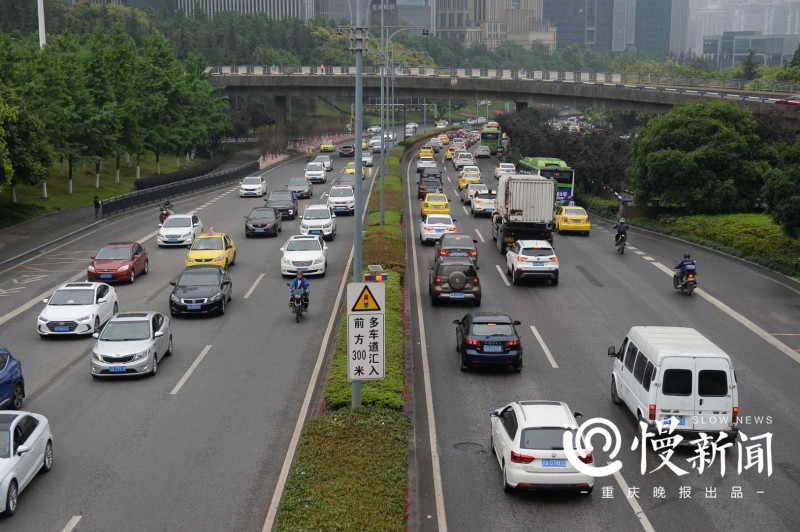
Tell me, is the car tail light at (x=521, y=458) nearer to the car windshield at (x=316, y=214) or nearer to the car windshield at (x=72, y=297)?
the car windshield at (x=72, y=297)

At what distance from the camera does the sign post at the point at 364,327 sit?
17.8 meters

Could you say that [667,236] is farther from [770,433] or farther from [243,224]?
[770,433]

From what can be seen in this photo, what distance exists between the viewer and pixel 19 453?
50.9 feet

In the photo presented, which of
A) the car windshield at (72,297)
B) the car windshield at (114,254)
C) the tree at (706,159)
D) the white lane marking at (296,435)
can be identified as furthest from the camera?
the tree at (706,159)

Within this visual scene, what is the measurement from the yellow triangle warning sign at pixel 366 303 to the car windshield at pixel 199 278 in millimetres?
13678

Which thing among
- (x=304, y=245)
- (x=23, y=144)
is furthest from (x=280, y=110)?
(x=304, y=245)

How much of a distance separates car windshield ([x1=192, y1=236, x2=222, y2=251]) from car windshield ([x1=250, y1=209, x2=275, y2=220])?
883 centimetres

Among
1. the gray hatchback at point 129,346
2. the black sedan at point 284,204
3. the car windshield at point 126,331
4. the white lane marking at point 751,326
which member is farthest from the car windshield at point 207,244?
the white lane marking at point 751,326

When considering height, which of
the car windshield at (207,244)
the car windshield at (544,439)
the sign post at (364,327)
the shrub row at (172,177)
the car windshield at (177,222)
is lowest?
the shrub row at (172,177)

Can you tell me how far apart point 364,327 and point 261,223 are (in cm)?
2952

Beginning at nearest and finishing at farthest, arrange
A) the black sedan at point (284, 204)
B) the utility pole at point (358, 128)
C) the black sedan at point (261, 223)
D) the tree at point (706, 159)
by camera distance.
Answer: the utility pole at point (358, 128) < the black sedan at point (261, 223) < the tree at point (706, 159) < the black sedan at point (284, 204)

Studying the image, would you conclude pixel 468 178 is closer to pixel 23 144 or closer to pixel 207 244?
pixel 23 144

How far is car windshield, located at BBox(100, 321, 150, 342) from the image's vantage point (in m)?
23.6

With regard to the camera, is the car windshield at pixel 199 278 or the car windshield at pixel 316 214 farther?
the car windshield at pixel 316 214
